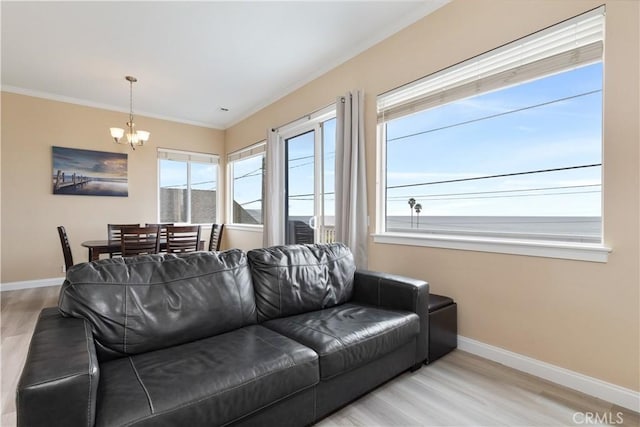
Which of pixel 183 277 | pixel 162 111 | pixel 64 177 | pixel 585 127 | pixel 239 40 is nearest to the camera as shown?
pixel 183 277

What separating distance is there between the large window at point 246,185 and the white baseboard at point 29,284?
2789 millimetres

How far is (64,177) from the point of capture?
471cm

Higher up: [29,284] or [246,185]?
[246,185]

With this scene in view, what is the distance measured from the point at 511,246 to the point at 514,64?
4.25 ft

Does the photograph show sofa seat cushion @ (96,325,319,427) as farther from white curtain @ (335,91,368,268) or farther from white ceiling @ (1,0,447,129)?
white ceiling @ (1,0,447,129)

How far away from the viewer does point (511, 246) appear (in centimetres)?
220

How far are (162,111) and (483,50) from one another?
16.1ft

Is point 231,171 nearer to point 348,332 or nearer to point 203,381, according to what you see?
point 348,332

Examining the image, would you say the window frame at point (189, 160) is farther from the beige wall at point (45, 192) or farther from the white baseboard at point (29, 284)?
the white baseboard at point (29, 284)

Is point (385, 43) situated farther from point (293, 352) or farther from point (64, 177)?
point (64, 177)

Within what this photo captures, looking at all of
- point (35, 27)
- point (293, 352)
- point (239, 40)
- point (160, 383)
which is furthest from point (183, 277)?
point (35, 27)

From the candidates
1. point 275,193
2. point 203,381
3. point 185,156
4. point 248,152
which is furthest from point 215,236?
point 203,381

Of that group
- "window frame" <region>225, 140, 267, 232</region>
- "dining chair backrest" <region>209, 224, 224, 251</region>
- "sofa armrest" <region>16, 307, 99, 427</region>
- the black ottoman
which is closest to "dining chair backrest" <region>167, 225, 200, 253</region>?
"dining chair backrest" <region>209, 224, 224, 251</region>

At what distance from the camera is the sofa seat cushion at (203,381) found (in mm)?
1078
